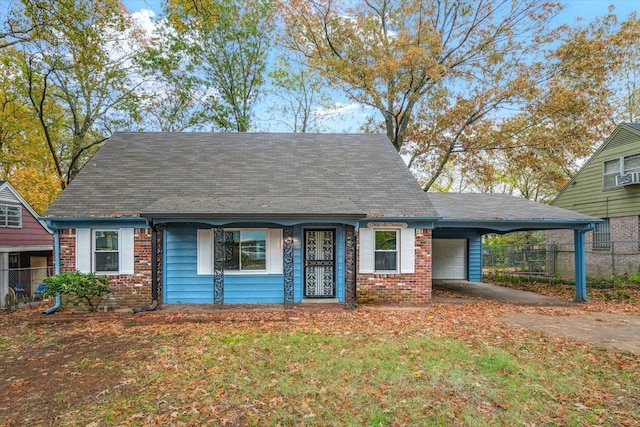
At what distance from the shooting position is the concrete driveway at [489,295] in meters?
11.6

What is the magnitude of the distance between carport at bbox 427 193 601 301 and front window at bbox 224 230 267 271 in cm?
522

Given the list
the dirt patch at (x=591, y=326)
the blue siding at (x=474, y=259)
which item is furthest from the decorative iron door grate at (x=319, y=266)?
the blue siding at (x=474, y=259)

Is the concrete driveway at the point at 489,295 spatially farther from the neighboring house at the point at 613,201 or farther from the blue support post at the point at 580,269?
the neighboring house at the point at 613,201

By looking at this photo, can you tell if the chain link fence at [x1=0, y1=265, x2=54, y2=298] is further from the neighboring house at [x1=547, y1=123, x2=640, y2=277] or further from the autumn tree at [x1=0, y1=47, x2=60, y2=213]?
the neighboring house at [x1=547, y1=123, x2=640, y2=277]

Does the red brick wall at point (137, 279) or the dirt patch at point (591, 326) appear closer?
the dirt patch at point (591, 326)

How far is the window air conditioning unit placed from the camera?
Result: 15695 mm

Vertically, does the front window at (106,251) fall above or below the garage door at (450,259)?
above

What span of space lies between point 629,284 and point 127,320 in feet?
55.5

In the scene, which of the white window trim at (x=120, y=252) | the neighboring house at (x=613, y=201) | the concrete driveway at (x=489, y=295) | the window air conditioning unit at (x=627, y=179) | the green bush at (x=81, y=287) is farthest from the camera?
the neighboring house at (x=613, y=201)

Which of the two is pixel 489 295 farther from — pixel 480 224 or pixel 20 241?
pixel 20 241

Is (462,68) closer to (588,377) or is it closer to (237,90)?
(237,90)

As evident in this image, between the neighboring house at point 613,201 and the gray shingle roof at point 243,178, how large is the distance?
9.67 m

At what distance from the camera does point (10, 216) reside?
1808cm

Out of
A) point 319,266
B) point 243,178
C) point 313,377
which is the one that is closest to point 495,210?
point 319,266
